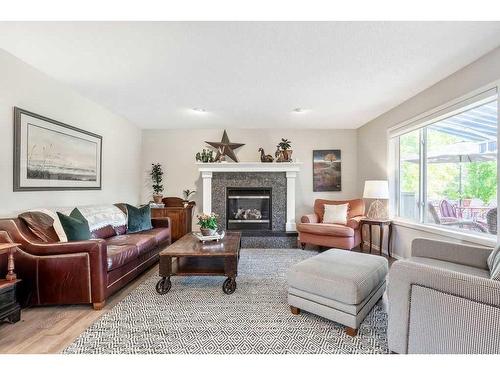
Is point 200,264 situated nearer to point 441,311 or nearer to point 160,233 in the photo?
point 160,233

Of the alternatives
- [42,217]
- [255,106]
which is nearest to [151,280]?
[42,217]

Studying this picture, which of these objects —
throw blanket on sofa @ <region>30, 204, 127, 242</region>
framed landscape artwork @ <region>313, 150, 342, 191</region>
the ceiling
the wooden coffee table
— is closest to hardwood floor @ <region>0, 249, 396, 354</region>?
the wooden coffee table

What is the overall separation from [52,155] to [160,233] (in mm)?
1681

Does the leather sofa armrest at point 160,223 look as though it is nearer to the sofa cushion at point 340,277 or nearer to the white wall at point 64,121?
the white wall at point 64,121

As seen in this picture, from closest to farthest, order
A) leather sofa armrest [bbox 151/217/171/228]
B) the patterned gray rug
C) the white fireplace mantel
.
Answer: the patterned gray rug
leather sofa armrest [bbox 151/217/171/228]
the white fireplace mantel

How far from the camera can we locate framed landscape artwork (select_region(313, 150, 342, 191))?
17.5ft

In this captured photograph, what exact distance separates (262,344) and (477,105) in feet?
10.2

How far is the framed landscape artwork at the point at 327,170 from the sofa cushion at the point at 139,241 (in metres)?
3.48

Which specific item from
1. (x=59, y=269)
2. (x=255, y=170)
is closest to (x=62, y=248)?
(x=59, y=269)

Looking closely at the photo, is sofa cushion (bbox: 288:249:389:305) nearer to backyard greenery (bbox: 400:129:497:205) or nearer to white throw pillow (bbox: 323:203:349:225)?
backyard greenery (bbox: 400:129:497:205)

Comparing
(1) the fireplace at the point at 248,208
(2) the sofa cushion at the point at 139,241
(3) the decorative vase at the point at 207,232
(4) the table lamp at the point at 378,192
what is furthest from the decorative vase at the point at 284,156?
(2) the sofa cushion at the point at 139,241

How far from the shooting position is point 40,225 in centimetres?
241

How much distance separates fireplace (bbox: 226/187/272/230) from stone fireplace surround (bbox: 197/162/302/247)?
0.32 ft

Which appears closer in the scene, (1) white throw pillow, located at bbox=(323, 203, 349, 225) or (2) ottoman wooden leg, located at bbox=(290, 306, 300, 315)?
(2) ottoman wooden leg, located at bbox=(290, 306, 300, 315)
